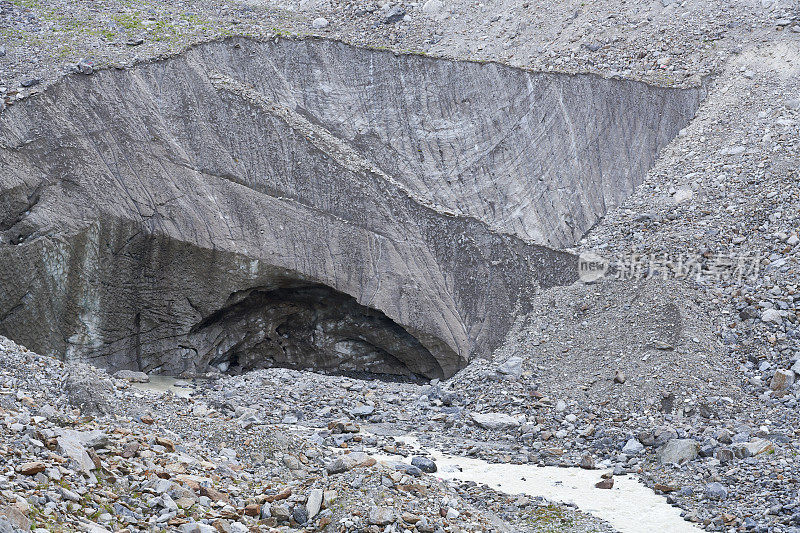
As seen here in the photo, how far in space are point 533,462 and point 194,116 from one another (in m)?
10.8

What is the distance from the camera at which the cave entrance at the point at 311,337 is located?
58.3 ft

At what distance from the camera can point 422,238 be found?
58.0ft

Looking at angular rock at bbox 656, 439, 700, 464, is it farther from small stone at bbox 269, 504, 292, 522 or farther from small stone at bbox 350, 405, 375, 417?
small stone at bbox 269, 504, 292, 522

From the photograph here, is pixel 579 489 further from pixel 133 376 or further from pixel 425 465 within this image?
pixel 133 376

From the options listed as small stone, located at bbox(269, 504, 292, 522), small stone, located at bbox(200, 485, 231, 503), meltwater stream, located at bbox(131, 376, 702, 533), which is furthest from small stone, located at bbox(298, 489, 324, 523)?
meltwater stream, located at bbox(131, 376, 702, 533)

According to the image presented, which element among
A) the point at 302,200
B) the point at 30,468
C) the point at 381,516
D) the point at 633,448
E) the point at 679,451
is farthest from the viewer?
the point at 302,200

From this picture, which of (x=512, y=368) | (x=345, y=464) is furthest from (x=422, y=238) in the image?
(x=345, y=464)

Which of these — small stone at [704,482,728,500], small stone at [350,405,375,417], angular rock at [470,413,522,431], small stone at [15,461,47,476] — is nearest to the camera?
small stone at [15,461,47,476]

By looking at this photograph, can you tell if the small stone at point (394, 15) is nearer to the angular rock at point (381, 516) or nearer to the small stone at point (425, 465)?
the small stone at point (425, 465)

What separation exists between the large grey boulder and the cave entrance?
0.16 ft

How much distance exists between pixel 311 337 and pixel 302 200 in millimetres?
3131

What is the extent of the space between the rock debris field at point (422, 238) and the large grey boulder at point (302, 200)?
56 mm

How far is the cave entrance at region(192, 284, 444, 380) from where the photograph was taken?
58.3 feet

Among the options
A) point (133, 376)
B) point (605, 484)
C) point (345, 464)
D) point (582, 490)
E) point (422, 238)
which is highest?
point (422, 238)
